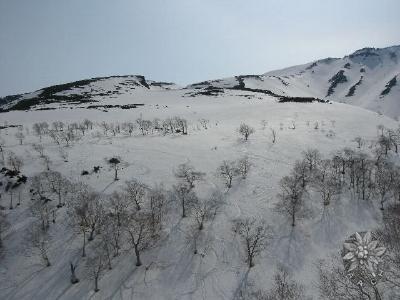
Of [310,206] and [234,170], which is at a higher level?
[234,170]

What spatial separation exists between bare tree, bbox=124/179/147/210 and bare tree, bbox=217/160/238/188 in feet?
55.0

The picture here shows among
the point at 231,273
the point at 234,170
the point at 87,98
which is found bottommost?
the point at 231,273

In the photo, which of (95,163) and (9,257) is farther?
(95,163)

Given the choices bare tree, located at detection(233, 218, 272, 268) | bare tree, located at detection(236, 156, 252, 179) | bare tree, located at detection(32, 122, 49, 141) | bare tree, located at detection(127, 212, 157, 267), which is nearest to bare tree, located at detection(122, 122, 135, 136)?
bare tree, located at detection(32, 122, 49, 141)

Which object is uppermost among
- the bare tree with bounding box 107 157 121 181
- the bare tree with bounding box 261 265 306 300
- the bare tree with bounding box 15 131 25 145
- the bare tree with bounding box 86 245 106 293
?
the bare tree with bounding box 15 131 25 145

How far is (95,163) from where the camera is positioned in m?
81.7

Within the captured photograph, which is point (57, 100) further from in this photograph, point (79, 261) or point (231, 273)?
point (231, 273)

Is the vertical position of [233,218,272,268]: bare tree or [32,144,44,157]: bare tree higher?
[32,144,44,157]: bare tree

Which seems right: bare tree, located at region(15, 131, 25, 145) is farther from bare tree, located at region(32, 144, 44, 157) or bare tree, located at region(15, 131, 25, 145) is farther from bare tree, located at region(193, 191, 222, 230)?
bare tree, located at region(193, 191, 222, 230)

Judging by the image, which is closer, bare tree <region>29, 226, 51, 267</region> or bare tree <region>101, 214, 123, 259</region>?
bare tree <region>29, 226, 51, 267</region>

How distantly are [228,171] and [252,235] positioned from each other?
1987 centimetres

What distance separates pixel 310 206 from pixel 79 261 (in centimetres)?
4236

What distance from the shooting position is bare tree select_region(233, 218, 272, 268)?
56.0 metres

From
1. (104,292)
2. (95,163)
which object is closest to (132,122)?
(95,163)
